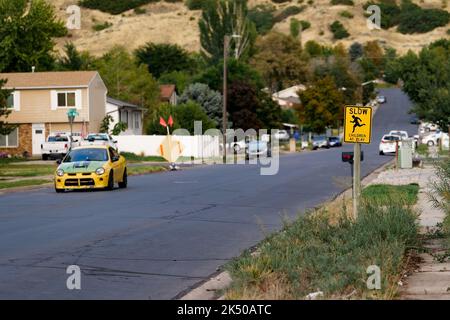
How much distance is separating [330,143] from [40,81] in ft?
105

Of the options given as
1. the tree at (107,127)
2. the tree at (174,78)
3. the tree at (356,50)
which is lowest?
the tree at (107,127)

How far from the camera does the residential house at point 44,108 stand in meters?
64.9

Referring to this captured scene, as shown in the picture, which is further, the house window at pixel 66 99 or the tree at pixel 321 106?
the tree at pixel 321 106

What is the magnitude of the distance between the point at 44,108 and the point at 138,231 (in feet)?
158

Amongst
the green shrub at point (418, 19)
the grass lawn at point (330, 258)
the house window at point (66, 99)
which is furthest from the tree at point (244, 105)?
the green shrub at point (418, 19)

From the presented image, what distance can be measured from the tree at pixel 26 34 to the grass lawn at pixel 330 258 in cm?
7234

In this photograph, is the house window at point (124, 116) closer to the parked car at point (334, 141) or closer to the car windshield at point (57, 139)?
the car windshield at point (57, 139)

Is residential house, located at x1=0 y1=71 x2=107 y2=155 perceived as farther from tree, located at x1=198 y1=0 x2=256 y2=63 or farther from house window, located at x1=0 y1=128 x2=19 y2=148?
tree, located at x1=198 y1=0 x2=256 y2=63

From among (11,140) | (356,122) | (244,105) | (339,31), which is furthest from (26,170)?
(339,31)

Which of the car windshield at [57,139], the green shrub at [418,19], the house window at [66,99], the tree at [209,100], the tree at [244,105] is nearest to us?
the car windshield at [57,139]

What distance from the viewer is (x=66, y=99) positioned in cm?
6531

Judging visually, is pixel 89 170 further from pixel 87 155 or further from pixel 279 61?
pixel 279 61

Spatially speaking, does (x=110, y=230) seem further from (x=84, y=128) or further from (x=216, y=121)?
(x=216, y=121)

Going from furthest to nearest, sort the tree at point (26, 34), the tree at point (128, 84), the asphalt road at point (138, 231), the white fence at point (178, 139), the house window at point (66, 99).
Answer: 1. the tree at point (128, 84)
2. the tree at point (26, 34)
3. the house window at point (66, 99)
4. the white fence at point (178, 139)
5. the asphalt road at point (138, 231)
